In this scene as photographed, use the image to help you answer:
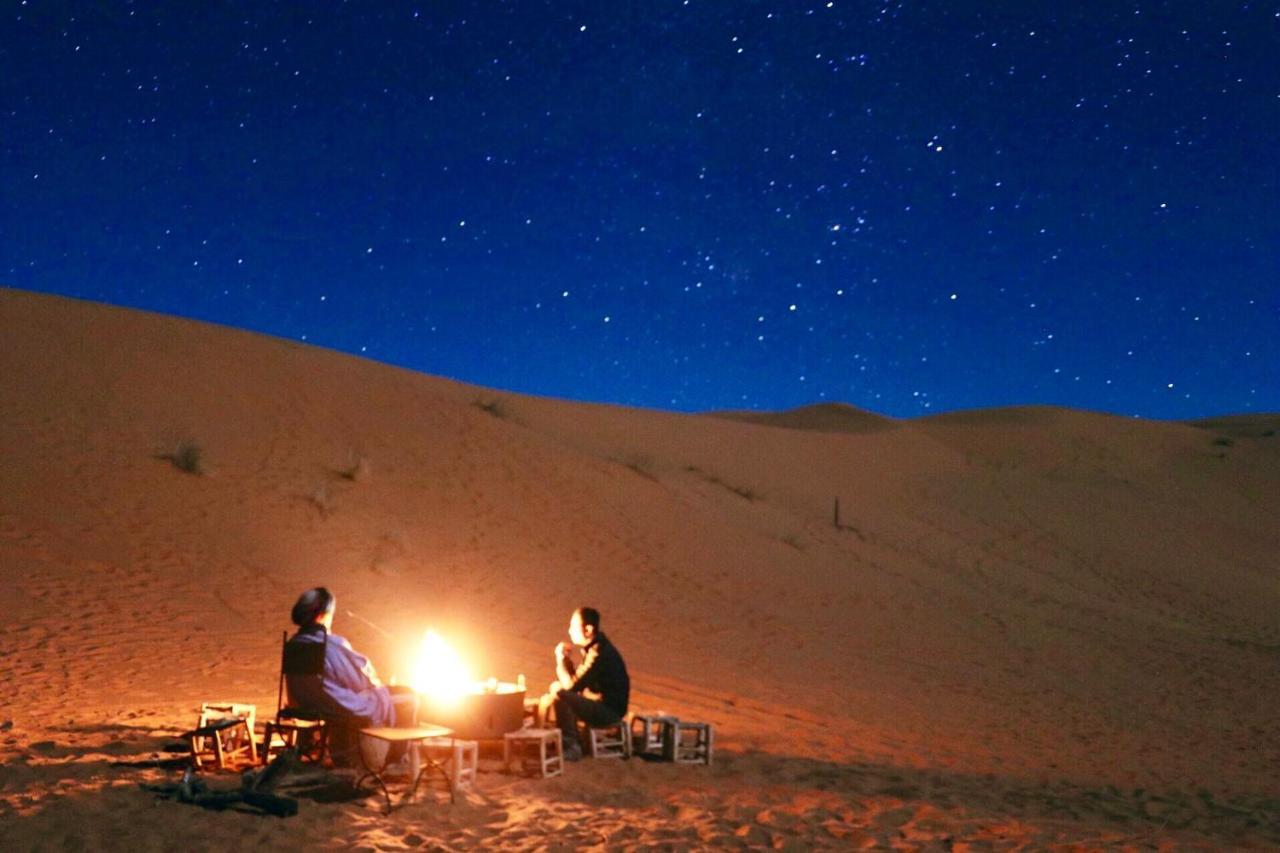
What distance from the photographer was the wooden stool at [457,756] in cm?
679

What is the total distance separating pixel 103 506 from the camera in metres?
15.3

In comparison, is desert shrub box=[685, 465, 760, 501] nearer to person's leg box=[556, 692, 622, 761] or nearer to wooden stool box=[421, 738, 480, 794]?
person's leg box=[556, 692, 622, 761]

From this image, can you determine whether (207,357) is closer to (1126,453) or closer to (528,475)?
(528,475)

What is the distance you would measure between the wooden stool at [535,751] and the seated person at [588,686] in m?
0.23

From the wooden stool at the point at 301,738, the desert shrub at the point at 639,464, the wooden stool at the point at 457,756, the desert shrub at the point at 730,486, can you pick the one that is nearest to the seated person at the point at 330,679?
the wooden stool at the point at 301,738

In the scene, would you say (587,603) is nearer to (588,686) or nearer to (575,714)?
(588,686)

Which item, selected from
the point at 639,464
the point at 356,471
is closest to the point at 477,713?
the point at 356,471

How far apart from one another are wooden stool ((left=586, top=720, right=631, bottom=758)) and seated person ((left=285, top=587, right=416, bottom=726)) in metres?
1.86

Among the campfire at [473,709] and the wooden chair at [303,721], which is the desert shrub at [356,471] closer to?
the campfire at [473,709]

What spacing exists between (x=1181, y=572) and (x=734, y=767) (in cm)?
2579

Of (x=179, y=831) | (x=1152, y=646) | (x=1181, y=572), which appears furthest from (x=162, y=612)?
(x=1181, y=572)

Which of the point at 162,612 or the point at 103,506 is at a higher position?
the point at 103,506

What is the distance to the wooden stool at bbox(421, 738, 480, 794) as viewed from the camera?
679cm

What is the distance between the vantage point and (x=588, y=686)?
8.31 meters
